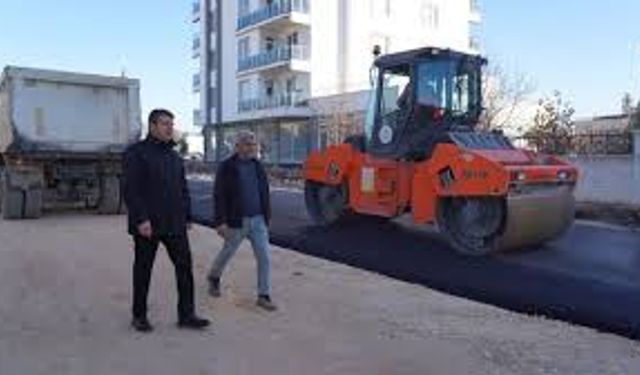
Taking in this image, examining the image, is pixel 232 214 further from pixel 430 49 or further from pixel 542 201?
pixel 430 49

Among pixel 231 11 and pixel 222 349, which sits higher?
pixel 231 11

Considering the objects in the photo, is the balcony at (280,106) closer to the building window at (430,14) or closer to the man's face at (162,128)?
the building window at (430,14)

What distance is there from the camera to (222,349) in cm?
812

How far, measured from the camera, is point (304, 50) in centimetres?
6016

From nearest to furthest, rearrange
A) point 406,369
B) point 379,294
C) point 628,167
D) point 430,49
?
point 406,369 → point 379,294 → point 430,49 → point 628,167

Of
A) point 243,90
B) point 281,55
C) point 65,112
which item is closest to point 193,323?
point 65,112

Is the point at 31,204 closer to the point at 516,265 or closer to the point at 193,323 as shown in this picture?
Result: the point at 516,265

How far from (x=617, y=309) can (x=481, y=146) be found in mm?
5030

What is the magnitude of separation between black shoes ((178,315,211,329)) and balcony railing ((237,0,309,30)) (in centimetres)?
5193

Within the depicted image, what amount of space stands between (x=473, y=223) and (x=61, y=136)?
32.2ft

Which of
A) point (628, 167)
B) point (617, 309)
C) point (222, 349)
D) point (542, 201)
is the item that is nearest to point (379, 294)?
point (617, 309)

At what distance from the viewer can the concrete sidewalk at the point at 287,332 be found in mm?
7668

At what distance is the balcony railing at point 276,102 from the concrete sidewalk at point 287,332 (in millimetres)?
46533

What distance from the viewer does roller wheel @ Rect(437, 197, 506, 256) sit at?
14070 millimetres
